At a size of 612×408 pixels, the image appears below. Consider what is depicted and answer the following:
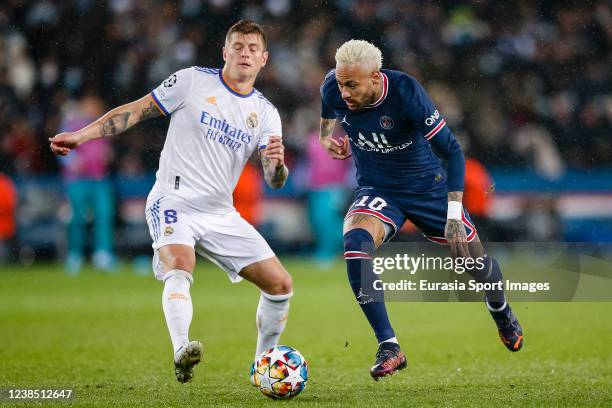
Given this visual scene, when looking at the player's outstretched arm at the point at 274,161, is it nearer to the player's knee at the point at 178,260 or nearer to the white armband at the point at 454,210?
the player's knee at the point at 178,260

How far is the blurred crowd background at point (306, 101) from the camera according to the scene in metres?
16.7

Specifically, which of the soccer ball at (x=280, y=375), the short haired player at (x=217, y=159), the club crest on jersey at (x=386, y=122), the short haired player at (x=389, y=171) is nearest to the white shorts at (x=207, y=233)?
the short haired player at (x=217, y=159)

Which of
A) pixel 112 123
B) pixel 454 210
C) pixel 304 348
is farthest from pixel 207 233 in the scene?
pixel 304 348

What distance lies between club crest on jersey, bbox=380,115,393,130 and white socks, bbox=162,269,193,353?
166cm

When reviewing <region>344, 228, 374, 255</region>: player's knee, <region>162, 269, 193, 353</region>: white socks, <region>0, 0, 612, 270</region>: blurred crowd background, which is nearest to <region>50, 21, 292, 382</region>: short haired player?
<region>162, 269, 193, 353</region>: white socks

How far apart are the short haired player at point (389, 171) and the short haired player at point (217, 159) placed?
1.85 ft

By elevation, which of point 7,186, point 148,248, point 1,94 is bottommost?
point 148,248

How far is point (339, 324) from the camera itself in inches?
416

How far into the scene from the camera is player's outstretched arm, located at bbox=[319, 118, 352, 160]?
24.0 ft

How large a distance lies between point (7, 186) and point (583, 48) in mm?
10815

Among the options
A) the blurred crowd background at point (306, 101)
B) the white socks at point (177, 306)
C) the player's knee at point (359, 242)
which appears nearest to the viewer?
the white socks at point (177, 306)

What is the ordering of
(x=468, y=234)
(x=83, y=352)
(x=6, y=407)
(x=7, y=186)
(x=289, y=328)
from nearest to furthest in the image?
(x=6, y=407)
(x=468, y=234)
(x=83, y=352)
(x=289, y=328)
(x=7, y=186)

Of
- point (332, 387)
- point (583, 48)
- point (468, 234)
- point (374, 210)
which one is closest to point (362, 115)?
point (374, 210)

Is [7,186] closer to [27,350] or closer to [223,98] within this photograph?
[27,350]
